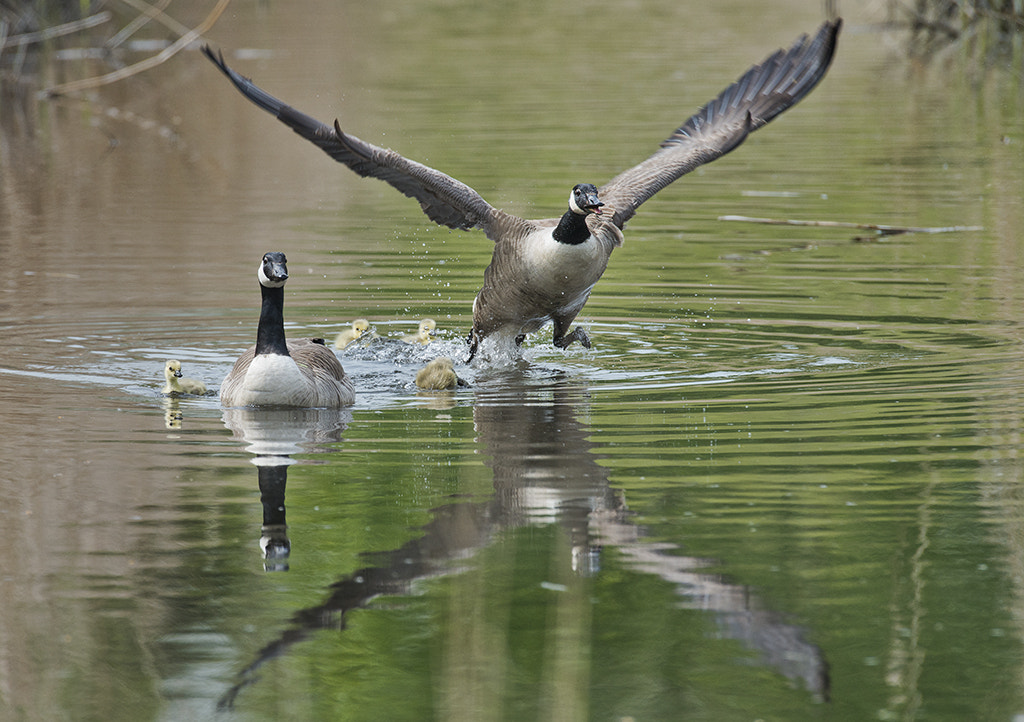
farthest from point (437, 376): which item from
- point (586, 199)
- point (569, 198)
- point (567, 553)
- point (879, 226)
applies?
point (879, 226)

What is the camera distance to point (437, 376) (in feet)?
35.3

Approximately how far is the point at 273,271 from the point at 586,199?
2.32 m

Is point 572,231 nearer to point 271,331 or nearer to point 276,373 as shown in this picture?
point 271,331

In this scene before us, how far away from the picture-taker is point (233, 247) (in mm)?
16453

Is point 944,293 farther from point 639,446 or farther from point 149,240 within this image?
point 149,240

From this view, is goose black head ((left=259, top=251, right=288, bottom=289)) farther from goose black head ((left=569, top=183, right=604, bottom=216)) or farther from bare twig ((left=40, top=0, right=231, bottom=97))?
bare twig ((left=40, top=0, right=231, bottom=97))

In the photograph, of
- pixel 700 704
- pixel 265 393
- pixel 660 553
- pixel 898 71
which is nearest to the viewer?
pixel 700 704

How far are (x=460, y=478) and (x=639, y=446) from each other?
1.18 metres

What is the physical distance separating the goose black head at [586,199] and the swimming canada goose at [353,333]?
84.3 inches

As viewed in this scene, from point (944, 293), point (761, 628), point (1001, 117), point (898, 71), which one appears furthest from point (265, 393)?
point (898, 71)

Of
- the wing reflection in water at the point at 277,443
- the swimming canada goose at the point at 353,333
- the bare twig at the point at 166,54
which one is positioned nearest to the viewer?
the wing reflection in water at the point at 277,443

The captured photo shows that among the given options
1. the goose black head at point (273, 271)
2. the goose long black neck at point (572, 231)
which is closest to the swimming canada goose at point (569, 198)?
the goose long black neck at point (572, 231)

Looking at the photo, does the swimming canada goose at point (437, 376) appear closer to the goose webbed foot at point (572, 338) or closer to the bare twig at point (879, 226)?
the goose webbed foot at point (572, 338)

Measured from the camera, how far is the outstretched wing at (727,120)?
41.2 feet
